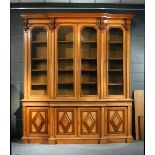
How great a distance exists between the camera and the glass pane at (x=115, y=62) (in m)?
4.15

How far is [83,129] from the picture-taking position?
13.2 ft

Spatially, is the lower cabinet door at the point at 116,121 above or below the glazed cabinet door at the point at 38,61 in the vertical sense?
below

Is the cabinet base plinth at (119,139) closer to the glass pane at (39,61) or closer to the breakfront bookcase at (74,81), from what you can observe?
the breakfront bookcase at (74,81)

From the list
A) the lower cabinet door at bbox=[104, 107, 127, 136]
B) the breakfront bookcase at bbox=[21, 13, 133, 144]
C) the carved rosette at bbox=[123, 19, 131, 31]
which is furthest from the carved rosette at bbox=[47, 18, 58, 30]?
the lower cabinet door at bbox=[104, 107, 127, 136]

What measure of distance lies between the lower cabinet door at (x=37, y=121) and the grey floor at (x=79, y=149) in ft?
0.66

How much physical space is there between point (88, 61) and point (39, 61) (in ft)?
2.43

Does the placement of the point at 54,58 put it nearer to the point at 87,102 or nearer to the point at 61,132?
the point at 87,102

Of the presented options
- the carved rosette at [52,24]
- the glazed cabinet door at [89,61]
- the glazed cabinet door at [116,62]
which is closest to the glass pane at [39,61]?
the carved rosette at [52,24]

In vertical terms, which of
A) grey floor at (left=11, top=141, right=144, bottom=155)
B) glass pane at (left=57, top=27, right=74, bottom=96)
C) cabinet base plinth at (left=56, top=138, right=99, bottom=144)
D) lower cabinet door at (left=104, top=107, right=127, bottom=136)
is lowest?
grey floor at (left=11, top=141, right=144, bottom=155)

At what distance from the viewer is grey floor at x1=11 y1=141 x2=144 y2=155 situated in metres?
3.56

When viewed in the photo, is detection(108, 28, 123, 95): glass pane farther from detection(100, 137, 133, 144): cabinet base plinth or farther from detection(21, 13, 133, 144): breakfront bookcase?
detection(100, 137, 133, 144): cabinet base plinth

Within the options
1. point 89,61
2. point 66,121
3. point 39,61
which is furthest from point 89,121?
point 39,61

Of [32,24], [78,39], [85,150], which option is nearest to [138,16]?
[78,39]

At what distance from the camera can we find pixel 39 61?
414cm
